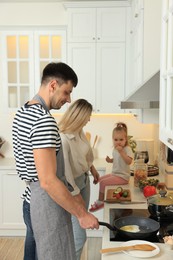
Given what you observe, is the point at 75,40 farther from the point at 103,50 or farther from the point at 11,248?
the point at 11,248

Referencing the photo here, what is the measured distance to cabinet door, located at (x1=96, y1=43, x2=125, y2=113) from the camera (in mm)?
4027

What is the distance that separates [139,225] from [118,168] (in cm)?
126

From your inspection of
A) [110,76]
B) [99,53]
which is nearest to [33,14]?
[99,53]

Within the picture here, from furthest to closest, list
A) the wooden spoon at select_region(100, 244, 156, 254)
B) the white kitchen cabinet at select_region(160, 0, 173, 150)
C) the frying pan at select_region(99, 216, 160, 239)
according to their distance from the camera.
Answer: the frying pan at select_region(99, 216, 160, 239) → the wooden spoon at select_region(100, 244, 156, 254) → the white kitchen cabinet at select_region(160, 0, 173, 150)

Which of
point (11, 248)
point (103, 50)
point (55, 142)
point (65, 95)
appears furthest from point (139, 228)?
point (103, 50)

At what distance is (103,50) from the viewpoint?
159 inches

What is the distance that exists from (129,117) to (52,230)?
8.64 ft

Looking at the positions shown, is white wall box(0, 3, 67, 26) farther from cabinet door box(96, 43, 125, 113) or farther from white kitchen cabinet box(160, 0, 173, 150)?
white kitchen cabinet box(160, 0, 173, 150)

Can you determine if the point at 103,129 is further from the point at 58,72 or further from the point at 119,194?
the point at 58,72

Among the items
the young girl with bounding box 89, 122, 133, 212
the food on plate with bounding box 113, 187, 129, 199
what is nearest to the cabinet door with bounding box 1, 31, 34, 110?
the young girl with bounding box 89, 122, 133, 212

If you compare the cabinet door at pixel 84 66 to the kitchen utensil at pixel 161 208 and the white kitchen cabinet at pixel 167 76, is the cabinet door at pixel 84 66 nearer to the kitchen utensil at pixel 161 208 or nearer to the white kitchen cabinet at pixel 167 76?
the kitchen utensil at pixel 161 208

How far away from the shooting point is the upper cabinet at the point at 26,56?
13.5 feet

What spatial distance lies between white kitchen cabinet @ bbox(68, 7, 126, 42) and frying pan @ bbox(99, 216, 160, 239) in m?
2.47

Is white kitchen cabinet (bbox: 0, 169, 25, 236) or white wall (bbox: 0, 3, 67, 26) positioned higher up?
white wall (bbox: 0, 3, 67, 26)
